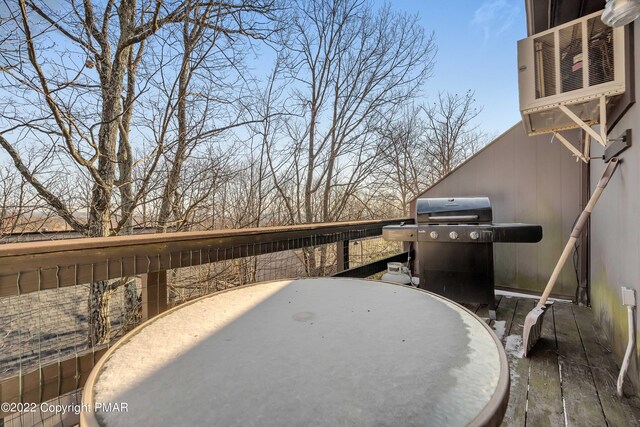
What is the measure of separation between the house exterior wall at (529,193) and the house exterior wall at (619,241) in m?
0.58

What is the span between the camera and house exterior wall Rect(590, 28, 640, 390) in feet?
5.30

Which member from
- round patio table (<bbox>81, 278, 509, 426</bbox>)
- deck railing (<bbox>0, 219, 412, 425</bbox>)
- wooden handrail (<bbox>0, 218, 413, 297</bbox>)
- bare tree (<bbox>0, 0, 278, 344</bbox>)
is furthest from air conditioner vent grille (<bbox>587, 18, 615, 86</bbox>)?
bare tree (<bbox>0, 0, 278, 344</bbox>)

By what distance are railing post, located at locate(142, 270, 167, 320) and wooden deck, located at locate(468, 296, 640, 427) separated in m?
1.85

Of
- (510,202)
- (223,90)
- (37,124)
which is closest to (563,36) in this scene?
(510,202)

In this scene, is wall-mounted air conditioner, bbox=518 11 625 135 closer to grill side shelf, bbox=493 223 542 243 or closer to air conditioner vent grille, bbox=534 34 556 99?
air conditioner vent grille, bbox=534 34 556 99

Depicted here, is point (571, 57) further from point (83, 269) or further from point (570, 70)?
point (83, 269)

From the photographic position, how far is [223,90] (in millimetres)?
4480

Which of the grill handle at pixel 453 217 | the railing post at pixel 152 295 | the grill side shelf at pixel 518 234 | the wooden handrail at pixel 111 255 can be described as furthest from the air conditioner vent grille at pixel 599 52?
the railing post at pixel 152 295

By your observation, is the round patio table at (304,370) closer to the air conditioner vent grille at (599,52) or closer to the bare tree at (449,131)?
the air conditioner vent grille at (599,52)

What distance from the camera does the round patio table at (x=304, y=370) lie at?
1.75 ft

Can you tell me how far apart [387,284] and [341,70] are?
7.45 m

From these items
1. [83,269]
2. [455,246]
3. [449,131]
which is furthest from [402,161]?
[83,269]

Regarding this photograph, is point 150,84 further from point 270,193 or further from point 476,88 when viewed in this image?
point 476,88

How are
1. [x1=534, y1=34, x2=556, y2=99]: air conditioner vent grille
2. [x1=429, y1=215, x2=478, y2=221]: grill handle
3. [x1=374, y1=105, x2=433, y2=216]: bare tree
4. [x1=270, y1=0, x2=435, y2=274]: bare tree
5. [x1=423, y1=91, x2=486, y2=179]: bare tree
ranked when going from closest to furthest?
[x1=534, y1=34, x2=556, y2=99]: air conditioner vent grille → [x1=429, y1=215, x2=478, y2=221]: grill handle → [x1=270, y1=0, x2=435, y2=274]: bare tree → [x1=374, y1=105, x2=433, y2=216]: bare tree → [x1=423, y1=91, x2=486, y2=179]: bare tree
